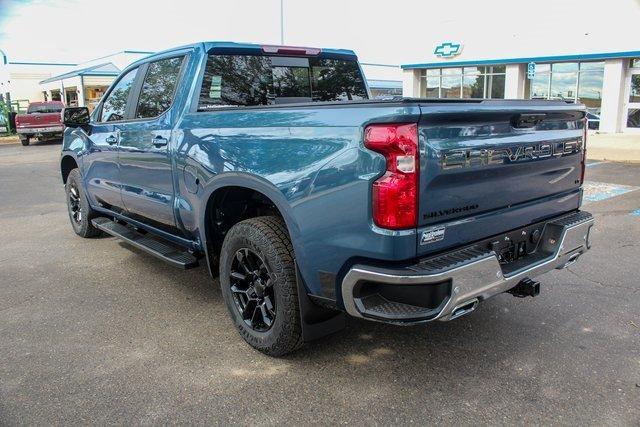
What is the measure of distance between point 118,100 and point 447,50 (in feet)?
77.3

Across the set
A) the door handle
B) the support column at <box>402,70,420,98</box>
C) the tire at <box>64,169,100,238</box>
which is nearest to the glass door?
the support column at <box>402,70,420,98</box>

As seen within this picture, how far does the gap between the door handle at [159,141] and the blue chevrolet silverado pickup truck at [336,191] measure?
0.14ft

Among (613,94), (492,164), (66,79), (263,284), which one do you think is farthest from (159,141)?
(66,79)

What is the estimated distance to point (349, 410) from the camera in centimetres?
292

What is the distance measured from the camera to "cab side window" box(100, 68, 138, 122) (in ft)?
16.9

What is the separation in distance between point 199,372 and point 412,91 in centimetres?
2690

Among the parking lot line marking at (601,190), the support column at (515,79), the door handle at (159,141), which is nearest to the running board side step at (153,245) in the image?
the door handle at (159,141)

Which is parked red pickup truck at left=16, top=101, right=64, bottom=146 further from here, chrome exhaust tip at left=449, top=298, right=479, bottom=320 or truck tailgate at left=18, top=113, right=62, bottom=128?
chrome exhaust tip at left=449, top=298, right=479, bottom=320

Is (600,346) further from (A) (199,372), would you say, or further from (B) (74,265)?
(B) (74,265)

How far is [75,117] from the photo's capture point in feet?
18.4

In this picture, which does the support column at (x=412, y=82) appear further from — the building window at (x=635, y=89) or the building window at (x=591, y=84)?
the building window at (x=635, y=89)

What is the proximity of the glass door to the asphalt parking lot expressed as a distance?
61.6ft

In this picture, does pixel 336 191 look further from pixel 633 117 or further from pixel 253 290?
pixel 633 117

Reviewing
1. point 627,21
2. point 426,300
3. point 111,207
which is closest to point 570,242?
point 426,300
